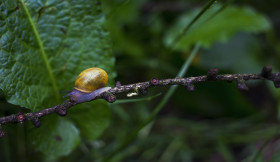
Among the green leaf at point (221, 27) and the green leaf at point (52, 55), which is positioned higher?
the green leaf at point (52, 55)

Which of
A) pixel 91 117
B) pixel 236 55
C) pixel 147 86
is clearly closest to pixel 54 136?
pixel 91 117

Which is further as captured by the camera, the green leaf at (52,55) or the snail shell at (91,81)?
the green leaf at (52,55)

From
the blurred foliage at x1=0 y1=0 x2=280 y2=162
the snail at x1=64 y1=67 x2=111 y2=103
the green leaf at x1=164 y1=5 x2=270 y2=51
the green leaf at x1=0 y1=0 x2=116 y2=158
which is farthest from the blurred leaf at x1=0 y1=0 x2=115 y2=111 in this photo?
the green leaf at x1=164 y1=5 x2=270 y2=51

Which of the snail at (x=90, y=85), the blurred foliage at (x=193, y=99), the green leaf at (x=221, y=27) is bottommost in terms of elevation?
the blurred foliage at (x=193, y=99)

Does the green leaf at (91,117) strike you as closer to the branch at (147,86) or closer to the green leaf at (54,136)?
the green leaf at (54,136)

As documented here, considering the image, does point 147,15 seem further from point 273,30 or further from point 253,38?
point 273,30

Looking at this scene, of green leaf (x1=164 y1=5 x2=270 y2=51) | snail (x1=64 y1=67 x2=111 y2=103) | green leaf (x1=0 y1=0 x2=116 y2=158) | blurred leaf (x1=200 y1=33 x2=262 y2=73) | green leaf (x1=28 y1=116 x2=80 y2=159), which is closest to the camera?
A: snail (x1=64 y1=67 x2=111 y2=103)

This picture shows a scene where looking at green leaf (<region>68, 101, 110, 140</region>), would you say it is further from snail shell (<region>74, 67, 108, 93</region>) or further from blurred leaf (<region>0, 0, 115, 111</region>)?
snail shell (<region>74, 67, 108, 93</region>)

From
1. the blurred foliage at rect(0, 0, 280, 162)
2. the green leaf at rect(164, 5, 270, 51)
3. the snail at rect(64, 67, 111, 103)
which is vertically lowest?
the blurred foliage at rect(0, 0, 280, 162)

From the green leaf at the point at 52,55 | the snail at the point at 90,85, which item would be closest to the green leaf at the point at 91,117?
the green leaf at the point at 52,55
